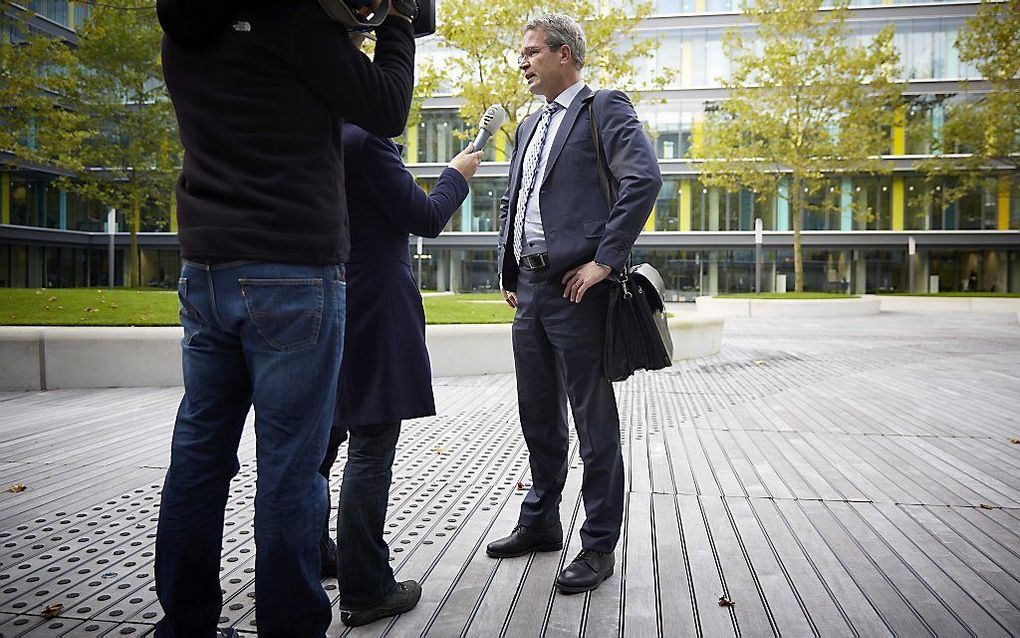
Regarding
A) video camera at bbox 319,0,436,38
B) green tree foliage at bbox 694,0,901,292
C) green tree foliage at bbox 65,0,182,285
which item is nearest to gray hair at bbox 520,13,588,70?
video camera at bbox 319,0,436,38

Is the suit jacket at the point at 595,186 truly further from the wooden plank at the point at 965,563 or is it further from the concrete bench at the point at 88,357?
the concrete bench at the point at 88,357

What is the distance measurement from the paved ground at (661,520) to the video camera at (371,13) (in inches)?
81.3

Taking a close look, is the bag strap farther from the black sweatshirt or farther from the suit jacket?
the black sweatshirt

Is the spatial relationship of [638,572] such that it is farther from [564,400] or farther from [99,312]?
[99,312]

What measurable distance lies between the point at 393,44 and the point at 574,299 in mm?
1451

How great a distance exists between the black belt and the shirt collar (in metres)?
0.77

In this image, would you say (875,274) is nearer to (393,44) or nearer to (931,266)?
(931,266)

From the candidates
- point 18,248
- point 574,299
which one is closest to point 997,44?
point 574,299

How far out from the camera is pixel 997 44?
26.3m

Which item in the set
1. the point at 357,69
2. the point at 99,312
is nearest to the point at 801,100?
the point at 99,312

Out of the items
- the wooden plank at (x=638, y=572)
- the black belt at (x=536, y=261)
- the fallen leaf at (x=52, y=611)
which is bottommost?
the wooden plank at (x=638, y=572)

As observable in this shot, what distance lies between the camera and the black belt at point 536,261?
11.6 feet

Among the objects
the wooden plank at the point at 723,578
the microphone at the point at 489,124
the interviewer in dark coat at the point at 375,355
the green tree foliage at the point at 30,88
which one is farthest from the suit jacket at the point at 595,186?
the green tree foliage at the point at 30,88

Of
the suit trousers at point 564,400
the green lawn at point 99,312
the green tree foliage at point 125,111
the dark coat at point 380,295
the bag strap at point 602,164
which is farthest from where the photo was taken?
the green tree foliage at point 125,111
